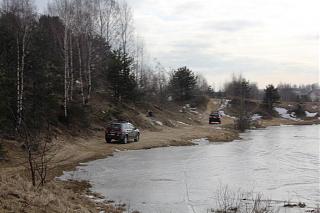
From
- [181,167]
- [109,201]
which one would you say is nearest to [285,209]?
[109,201]

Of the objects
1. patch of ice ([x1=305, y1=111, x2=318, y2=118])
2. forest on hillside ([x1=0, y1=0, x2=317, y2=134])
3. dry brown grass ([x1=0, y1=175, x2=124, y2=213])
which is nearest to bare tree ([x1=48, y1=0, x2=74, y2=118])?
forest on hillside ([x1=0, y1=0, x2=317, y2=134])

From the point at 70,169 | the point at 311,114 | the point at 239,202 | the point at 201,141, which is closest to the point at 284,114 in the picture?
the point at 311,114

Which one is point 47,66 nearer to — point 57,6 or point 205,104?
point 57,6

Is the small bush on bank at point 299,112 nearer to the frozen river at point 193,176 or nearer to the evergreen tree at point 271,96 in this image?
the evergreen tree at point 271,96

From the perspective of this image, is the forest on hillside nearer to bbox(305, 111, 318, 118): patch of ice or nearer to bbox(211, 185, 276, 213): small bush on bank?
bbox(211, 185, 276, 213): small bush on bank

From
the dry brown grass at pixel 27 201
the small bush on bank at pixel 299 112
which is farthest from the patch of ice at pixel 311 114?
the dry brown grass at pixel 27 201

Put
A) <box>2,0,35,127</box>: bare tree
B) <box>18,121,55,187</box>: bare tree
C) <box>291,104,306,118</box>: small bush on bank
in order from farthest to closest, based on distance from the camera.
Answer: <box>291,104,306,118</box>: small bush on bank, <box>2,0,35,127</box>: bare tree, <box>18,121,55,187</box>: bare tree

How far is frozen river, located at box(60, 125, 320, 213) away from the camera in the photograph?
15.9 meters

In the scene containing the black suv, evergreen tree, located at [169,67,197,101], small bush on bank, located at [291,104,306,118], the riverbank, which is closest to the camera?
the riverbank

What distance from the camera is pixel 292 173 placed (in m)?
23.3

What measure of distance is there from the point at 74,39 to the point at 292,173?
29228 millimetres

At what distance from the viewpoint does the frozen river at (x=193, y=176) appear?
1589 cm

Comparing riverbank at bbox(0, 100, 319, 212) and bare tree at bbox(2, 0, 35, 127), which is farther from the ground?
bare tree at bbox(2, 0, 35, 127)

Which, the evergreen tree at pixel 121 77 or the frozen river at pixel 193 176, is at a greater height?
the evergreen tree at pixel 121 77
